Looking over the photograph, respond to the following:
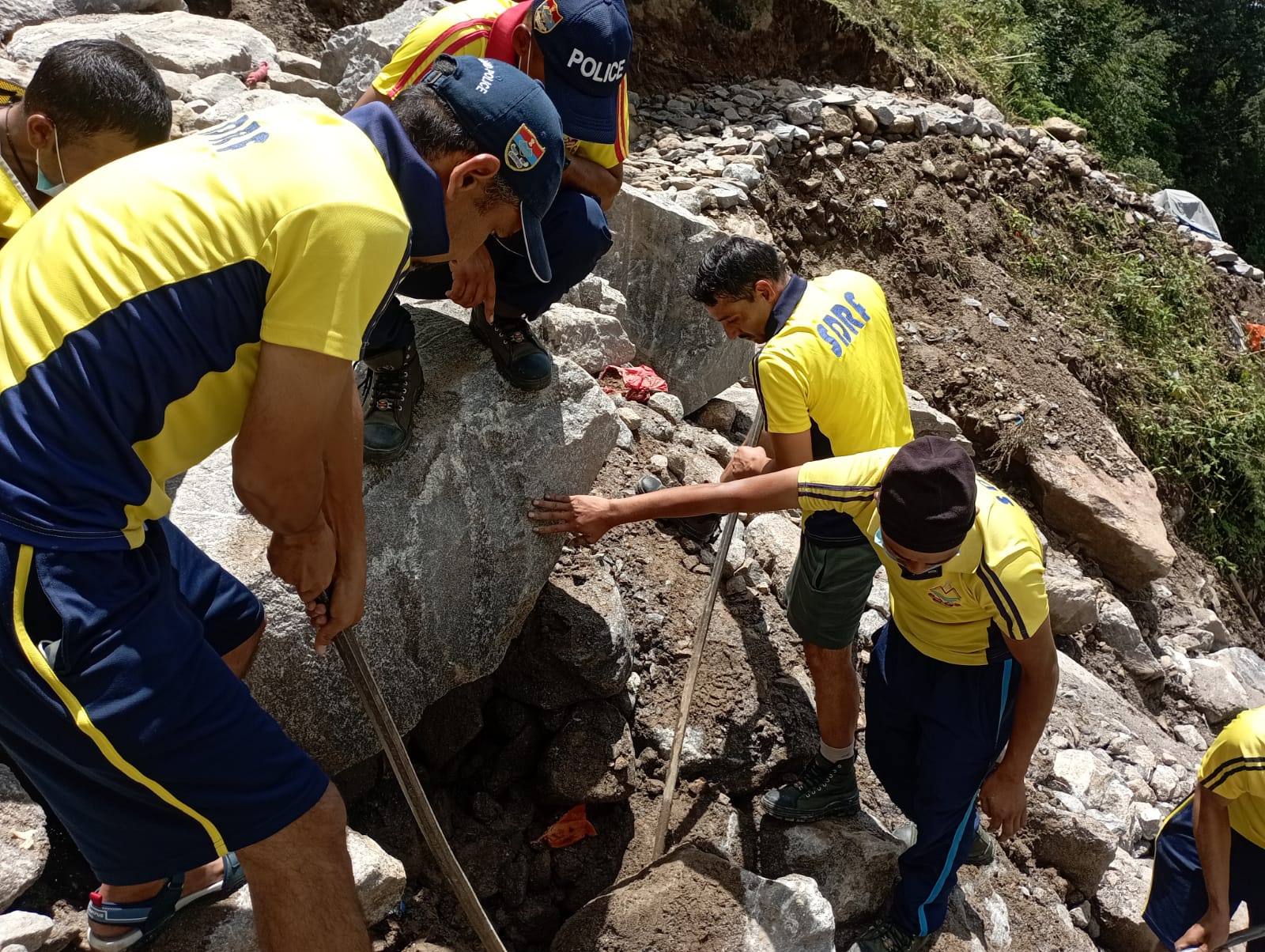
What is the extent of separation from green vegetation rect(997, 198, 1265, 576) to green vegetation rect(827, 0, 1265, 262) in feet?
7.27

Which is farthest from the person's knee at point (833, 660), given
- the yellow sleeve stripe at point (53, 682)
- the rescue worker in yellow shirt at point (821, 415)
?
the yellow sleeve stripe at point (53, 682)

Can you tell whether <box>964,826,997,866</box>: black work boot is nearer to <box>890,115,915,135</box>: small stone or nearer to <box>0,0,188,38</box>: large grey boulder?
<box>0,0,188,38</box>: large grey boulder

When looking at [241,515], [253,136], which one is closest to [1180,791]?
[241,515]

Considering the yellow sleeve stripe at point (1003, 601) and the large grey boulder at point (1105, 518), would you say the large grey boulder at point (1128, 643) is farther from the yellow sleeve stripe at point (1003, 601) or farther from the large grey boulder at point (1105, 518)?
the yellow sleeve stripe at point (1003, 601)

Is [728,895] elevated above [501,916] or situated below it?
above

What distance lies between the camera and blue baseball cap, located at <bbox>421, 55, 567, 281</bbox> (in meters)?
1.93

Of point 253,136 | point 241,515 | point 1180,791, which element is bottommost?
point 1180,791

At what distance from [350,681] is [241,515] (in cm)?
55

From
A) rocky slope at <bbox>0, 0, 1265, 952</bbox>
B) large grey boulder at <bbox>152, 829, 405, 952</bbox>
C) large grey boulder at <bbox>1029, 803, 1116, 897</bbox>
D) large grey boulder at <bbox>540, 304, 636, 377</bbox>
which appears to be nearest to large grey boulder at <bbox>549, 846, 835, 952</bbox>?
rocky slope at <bbox>0, 0, 1265, 952</bbox>

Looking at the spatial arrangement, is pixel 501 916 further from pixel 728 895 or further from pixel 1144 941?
pixel 1144 941

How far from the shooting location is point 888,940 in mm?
3068

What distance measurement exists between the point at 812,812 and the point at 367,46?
4455 millimetres

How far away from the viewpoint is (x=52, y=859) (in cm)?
236

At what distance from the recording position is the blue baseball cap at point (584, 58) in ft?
10.1
